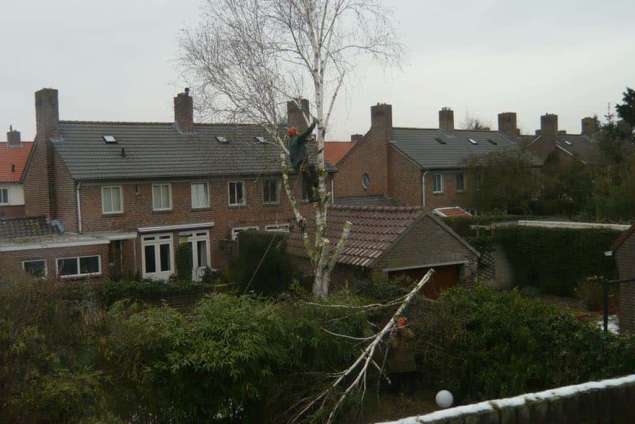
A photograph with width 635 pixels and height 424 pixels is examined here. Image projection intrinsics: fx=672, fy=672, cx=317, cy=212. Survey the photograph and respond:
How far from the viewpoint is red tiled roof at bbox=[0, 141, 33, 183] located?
48688mm

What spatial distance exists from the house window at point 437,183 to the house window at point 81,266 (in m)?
21.3

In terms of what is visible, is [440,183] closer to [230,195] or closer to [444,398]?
[230,195]

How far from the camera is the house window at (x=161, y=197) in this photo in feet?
99.1

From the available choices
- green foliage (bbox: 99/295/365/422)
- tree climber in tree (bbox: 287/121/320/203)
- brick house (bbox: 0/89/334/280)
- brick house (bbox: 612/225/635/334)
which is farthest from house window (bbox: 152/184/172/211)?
green foliage (bbox: 99/295/365/422)

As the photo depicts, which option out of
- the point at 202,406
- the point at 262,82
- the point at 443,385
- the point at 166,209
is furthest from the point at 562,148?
the point at 202,406

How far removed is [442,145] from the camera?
1703 inches

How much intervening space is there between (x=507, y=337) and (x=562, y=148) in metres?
43.6

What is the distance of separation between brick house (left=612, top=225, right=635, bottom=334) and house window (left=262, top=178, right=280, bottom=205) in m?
18.7

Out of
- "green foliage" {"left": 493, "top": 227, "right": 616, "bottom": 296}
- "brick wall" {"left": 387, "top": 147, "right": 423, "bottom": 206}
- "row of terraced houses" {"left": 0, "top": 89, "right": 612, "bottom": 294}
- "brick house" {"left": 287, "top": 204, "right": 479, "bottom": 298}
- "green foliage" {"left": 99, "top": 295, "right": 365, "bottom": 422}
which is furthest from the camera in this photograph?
"brick wall" {"left": 387, "top": 147, "right": 423, "bottom": 206}

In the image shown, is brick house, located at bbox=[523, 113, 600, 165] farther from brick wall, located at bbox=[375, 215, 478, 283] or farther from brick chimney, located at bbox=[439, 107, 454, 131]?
brick wall, located at bbox=[375, 215, 478, 283]

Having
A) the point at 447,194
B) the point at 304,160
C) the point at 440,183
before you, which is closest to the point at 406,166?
the point at 440,183

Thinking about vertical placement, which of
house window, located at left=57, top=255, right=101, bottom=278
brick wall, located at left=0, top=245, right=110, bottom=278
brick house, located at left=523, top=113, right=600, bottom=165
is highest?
brick house, located at left=523, top=113, right=600, bottom=165

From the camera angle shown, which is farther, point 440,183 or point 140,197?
point 440,183

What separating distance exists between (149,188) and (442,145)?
2069cm
